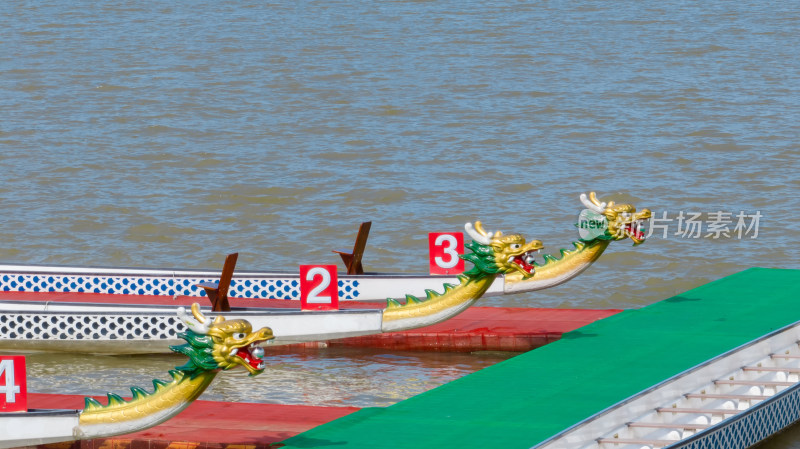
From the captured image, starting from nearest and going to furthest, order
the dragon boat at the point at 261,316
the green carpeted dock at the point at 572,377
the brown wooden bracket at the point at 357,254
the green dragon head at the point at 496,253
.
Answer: the green carpeted dock at the point at 572,377 → the green dragon head at the point at 496,253 → the dragon boat at the point at 261,316 → the brown wooden bracket at the point at 357,254

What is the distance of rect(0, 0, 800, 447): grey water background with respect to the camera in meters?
18.9

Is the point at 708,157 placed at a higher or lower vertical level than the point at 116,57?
lower

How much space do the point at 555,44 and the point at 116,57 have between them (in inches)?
385

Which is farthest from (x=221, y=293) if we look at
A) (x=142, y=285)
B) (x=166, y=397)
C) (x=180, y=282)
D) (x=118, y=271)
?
(x=166, y=397)

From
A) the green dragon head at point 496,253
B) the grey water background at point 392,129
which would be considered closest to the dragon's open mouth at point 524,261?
the green dragon head at point 496,253

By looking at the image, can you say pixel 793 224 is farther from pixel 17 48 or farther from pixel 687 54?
pixel 17 48

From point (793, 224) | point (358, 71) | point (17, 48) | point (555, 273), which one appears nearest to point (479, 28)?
point (358, 71)

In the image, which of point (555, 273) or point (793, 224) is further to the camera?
point (793, 224)

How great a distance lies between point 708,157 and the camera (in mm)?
23062

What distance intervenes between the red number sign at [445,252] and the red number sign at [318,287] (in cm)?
140

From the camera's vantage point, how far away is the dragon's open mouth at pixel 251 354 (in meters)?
7.90

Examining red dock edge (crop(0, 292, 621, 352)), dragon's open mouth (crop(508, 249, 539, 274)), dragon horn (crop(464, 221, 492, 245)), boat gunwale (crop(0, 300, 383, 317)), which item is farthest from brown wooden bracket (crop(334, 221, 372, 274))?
dragon's open mouth (crop(508, 249, 539, 274))

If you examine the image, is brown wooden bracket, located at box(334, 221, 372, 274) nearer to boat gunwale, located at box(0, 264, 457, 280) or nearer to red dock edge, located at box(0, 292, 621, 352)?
boat gunwale, located at box(0, 264, 457, 280)

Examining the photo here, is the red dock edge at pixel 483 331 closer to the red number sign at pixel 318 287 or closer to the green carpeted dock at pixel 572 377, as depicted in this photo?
the green carpeted dock at pixel 572 377
